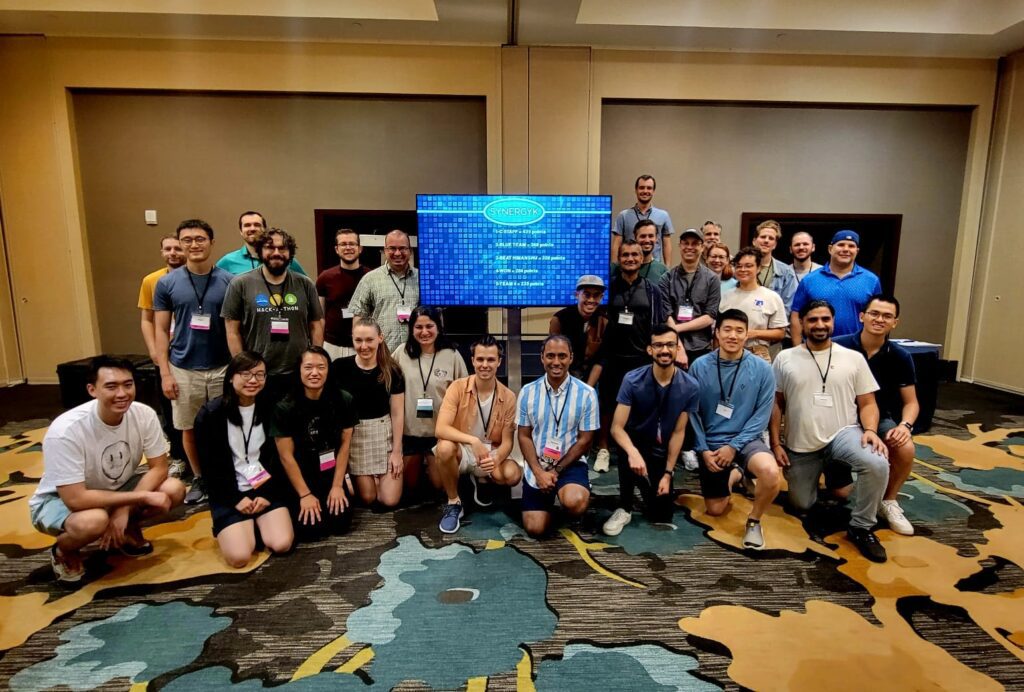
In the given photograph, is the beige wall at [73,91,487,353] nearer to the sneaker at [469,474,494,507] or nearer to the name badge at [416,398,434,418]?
the name badge at [416,398,434,418]

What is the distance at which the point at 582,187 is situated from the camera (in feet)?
18.6

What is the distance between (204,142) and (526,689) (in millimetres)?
6255

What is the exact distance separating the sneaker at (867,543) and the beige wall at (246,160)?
472 cm

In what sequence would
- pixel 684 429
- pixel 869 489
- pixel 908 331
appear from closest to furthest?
1. pixel 869 489
2. pixel 684 429
3. pixel 908 331

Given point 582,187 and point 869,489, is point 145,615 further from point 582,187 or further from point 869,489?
point 582,187

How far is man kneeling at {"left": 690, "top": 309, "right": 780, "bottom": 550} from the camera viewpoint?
2846mm

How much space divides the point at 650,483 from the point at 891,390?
4.96 ft

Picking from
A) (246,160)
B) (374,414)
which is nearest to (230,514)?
(374,414)

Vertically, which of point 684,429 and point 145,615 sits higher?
point 684,429

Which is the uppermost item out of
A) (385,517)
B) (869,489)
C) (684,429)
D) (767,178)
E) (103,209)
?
(767,178)

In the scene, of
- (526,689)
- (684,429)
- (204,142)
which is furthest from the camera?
(204,142)

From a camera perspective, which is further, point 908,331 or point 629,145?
point 908,331

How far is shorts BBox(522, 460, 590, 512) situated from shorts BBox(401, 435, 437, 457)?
727 mm

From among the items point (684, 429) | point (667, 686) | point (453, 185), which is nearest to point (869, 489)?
point (684, 429)
